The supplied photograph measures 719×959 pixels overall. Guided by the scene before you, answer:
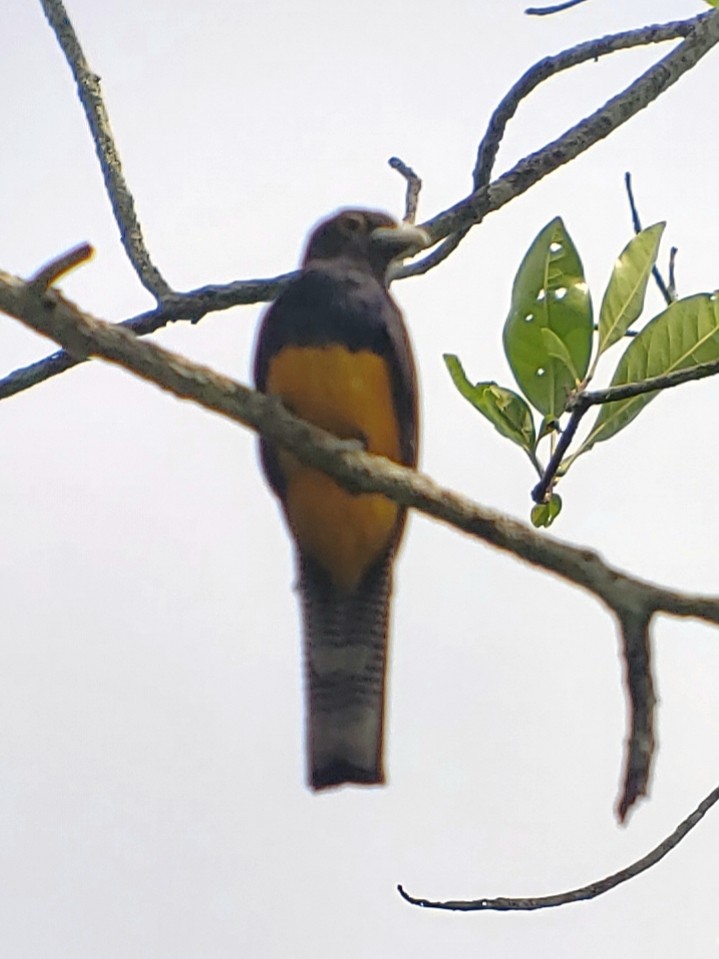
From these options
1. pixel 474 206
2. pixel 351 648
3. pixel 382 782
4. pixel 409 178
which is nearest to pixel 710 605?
pixel 382 782

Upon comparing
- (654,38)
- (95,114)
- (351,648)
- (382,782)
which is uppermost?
(654,38)

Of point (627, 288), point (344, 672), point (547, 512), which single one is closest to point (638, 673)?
point (547, 512)

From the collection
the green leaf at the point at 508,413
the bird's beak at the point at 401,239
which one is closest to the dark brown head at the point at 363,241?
the bird's beak at the point at 401,239

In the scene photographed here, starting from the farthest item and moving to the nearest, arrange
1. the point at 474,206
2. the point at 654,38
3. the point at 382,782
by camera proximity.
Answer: the point at 654,38, the point at 474,206, the point at 382,782

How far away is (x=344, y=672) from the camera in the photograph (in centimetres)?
411

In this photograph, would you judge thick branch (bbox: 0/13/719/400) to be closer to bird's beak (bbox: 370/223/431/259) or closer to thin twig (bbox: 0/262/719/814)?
bird's beak (bbox: 370/223/431/259)

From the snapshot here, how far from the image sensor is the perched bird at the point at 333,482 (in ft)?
13.5

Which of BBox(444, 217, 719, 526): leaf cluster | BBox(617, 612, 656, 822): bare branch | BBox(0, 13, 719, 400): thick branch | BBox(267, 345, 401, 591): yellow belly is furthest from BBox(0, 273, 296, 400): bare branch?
BBox(617, 612, 656, 822): bare branch

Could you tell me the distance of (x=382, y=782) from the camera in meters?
3.75

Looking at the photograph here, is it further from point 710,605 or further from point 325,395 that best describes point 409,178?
point 710,605

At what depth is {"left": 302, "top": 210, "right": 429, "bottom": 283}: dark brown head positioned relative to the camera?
4953mm

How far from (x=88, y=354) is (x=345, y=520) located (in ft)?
4.84

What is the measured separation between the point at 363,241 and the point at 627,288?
1159 mm

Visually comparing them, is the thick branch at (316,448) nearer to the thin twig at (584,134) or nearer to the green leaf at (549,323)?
the green leaf at (549,323)
